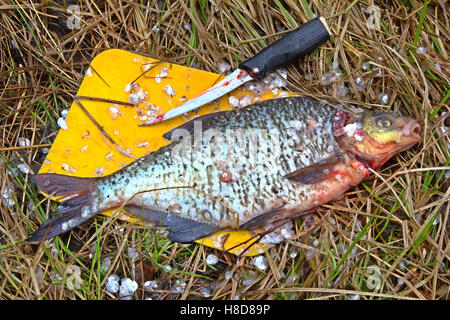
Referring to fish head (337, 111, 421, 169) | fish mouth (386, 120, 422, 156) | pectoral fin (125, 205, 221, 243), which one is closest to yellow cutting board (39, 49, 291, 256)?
pectoral fin (125, 205, 221, 243)

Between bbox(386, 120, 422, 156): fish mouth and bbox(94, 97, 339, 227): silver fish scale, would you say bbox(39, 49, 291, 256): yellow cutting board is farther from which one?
bbox(386, 120, 422, 156): fish mouth

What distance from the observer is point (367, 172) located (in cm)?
285

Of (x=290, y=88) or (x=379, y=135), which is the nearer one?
(x=379, y=135)

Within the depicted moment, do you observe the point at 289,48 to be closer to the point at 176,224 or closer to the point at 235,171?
the point at 235,171

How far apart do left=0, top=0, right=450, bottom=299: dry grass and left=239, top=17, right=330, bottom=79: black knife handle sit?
0.14 metres

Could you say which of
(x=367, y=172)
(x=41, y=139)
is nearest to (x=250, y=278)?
(x=367, y=172)

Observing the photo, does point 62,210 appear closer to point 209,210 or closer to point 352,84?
point 209,210

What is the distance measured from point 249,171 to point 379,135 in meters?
0.78

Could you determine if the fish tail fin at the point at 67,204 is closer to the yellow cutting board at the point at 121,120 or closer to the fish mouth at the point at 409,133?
the yellow cutting board at the point at 121,120

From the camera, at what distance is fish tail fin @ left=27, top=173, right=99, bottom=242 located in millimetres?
2826

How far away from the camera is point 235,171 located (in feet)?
9.14

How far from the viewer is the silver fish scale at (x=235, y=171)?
2787mm

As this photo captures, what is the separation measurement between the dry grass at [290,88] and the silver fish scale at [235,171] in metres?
0.28

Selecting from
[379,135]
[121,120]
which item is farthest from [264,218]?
[121,120]
